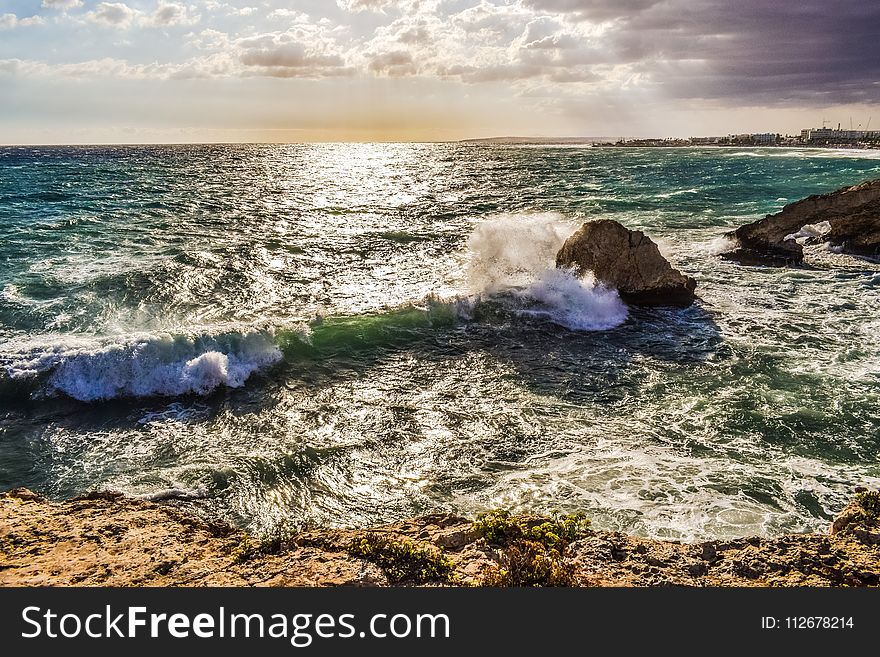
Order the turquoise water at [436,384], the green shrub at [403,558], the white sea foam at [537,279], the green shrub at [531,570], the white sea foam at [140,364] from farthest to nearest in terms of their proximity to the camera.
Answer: the white sea foam at [537,279] < the white sea foam at [140,364] < the turquoise water at [436,384] < the green shrub at [403,558] < the green shrub at [531,570]

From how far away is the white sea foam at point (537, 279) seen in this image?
15164mm

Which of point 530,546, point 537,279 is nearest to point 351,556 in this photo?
point 530,546

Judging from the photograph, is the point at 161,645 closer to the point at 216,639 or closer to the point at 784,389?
the point at 216,639

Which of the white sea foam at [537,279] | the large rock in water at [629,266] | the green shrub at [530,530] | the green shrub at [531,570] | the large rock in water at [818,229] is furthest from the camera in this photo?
the large rock in water at [818,229]

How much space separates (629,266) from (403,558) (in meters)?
13.4

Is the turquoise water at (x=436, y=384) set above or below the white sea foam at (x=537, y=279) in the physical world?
below

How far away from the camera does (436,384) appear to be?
11.2m

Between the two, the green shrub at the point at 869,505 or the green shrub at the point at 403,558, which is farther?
the green shrub at the point at 869,505

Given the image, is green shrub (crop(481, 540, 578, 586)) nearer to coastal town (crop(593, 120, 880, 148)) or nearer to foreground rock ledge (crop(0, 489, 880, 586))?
Result: foreground rock ledge (crop(0, 489, 880, 586))

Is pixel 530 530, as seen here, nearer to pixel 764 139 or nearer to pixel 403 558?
pixel 403 558

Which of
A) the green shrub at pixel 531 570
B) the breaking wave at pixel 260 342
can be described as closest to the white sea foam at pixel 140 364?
the breaking wave at pixel 260 342

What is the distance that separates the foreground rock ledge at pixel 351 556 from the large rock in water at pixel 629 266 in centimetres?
1065

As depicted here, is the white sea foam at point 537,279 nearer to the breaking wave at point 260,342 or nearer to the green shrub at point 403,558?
the breaking wave at point 260,342

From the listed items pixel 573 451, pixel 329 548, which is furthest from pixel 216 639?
pixel 573 451
